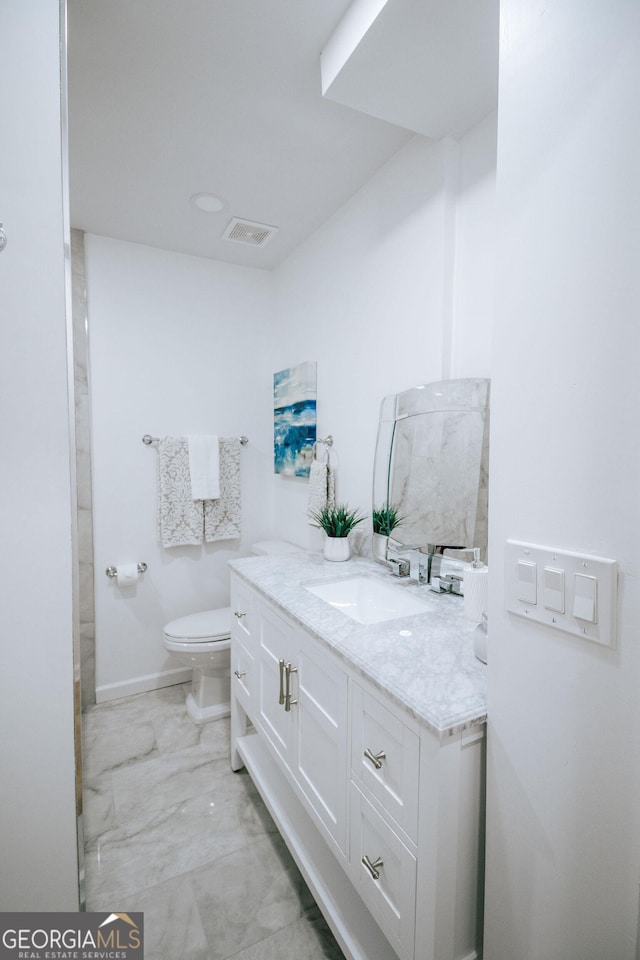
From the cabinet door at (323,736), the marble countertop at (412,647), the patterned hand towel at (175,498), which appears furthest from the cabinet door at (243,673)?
the patterned hand towel at (175,498)

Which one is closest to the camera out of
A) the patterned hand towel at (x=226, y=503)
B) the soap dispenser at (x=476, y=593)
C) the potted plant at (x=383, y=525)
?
the soap dispenser at (x=476, y=593)

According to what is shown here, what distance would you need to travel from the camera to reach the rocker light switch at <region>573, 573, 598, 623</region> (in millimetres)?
666

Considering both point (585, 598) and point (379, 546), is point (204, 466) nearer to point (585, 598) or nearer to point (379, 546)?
point (379, 546)

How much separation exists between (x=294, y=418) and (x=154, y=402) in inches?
32.3

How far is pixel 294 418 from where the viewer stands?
2627mm

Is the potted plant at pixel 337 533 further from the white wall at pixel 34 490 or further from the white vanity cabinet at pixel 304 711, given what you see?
the white wall at pixel 34 490

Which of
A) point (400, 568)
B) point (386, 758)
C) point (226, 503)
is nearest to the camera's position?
point (386, 758)

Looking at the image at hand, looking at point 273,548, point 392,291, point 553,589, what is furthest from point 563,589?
point 273,548

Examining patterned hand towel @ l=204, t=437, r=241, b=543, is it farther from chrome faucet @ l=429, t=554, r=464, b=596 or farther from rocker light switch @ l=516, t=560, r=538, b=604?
rocker light switch @ l=516, t=560, r=538, b=604

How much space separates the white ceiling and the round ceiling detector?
38 millimetres

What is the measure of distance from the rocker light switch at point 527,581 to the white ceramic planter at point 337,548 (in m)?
1.18

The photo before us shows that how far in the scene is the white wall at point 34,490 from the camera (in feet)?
2.92

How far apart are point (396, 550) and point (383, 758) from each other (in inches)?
35.4

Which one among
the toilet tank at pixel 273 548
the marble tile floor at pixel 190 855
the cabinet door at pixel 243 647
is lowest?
the marble tile floor at pixel 190 855
